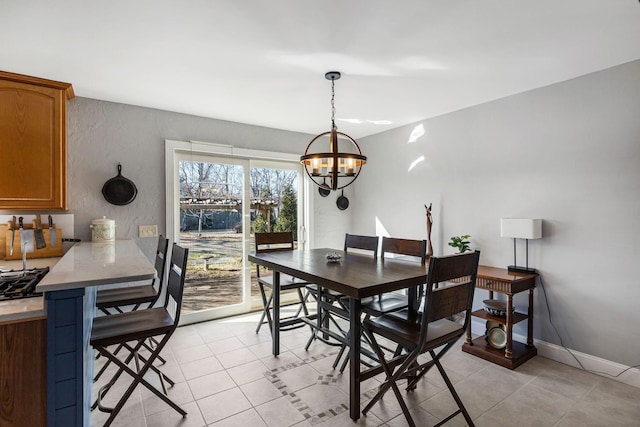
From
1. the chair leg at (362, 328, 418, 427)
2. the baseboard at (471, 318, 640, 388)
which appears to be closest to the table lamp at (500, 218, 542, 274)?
the baseboard at (471, 318, 640, 388)

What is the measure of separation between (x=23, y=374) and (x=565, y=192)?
12.1ft

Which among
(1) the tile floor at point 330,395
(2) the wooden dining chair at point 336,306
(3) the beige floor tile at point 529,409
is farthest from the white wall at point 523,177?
(2) the wooden dining chair at point 336,306

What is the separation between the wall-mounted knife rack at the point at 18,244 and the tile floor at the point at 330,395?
1022mm

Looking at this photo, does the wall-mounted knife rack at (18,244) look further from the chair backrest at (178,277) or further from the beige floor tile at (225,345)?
the beige floor tile at (225,345)

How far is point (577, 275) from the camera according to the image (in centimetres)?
271

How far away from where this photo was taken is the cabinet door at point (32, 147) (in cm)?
250

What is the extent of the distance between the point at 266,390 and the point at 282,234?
1631mm

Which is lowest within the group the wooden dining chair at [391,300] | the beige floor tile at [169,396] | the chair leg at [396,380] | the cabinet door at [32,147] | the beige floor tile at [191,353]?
the beige floor tile at [169,396]

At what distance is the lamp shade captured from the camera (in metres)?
2.80

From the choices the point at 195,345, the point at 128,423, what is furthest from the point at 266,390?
the point at 195,345

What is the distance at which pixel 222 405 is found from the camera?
218cm

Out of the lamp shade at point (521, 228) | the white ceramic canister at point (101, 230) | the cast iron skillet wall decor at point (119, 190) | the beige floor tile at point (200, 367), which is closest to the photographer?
the beige floor tile at point (200, 367)

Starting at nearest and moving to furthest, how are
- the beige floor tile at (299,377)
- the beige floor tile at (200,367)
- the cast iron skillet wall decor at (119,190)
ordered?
the beige floor tile at (299,377), the beige floor tile at (200,367), the cast iron skillet wall decor at (119,190)

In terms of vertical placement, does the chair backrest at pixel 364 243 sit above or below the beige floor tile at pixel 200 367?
above
